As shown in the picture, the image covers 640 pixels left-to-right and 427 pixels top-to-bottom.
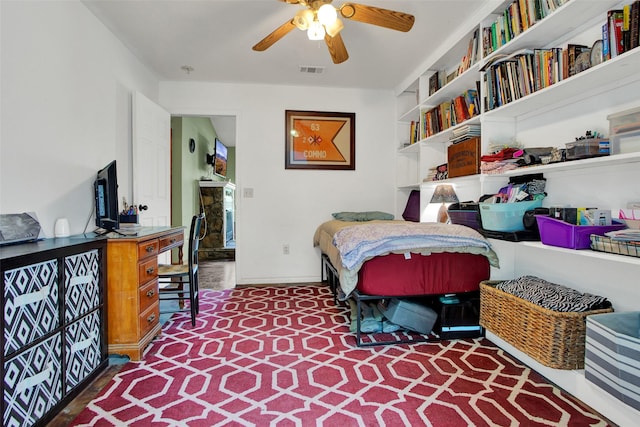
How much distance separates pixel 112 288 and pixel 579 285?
2.80 metres

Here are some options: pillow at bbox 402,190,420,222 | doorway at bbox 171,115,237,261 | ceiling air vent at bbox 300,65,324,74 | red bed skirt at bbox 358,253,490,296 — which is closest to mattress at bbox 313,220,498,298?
red bed skirt at bbox 358,253,490,296

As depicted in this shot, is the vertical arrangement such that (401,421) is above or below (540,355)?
below

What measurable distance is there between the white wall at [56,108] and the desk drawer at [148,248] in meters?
0.52

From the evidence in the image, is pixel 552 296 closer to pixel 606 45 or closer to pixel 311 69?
pixel 606 45

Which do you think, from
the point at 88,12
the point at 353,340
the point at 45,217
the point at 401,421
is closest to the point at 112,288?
the point at 45,217

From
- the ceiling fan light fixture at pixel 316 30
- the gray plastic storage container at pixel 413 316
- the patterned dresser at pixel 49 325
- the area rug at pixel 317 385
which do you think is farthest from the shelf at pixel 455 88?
the patterned dresser at pixel 49 325

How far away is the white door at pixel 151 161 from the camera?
9.20 ft

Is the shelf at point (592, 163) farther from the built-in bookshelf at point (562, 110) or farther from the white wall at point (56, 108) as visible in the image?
the white wall at point (56, 108)

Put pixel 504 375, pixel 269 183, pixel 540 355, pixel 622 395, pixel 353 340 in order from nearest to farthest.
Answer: pixel 622 395 < pixel 540 355 < pixel 504 375 < pixel 353 340 < pixel 269 183

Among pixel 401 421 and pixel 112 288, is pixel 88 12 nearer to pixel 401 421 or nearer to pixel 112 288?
pixel 112 288

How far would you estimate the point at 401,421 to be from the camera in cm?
134

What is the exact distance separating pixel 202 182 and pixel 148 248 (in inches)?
146

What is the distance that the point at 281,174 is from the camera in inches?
148


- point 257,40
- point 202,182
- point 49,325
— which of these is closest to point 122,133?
point 257,40
